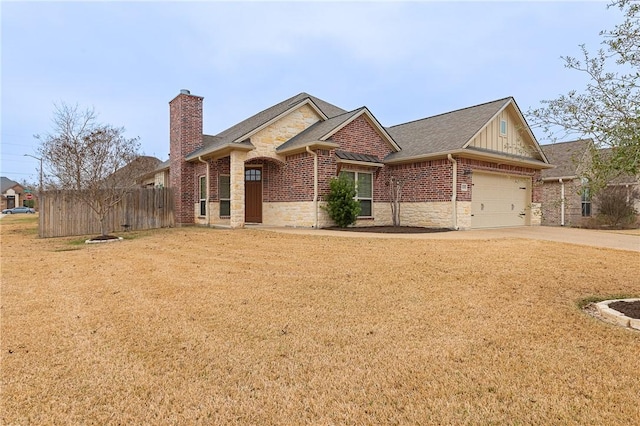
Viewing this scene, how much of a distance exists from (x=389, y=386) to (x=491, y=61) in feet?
48.6

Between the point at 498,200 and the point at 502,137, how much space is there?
2.72 m

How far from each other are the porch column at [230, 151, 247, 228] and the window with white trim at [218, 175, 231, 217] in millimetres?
2111

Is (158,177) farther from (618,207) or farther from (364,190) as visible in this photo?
(618,207)

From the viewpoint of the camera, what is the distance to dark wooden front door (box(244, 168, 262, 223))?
1566 cm

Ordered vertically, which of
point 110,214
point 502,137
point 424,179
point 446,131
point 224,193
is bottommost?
point 110,214

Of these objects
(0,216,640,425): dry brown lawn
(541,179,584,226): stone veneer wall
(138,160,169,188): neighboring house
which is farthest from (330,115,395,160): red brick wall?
(138,160,169,188): neighboring house

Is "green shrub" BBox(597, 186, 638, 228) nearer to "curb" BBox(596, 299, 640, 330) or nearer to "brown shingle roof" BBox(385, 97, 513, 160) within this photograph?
"brown shingle roof" BBox(385, 97, 513, 160)

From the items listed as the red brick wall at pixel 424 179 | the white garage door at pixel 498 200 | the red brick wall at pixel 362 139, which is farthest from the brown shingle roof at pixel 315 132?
the white garage door at pixel 498 200

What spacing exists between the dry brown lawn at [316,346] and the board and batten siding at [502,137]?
8676 mm

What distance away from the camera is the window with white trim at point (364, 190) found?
14.6 metres

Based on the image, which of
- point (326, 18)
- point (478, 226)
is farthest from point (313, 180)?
point (478, 226)

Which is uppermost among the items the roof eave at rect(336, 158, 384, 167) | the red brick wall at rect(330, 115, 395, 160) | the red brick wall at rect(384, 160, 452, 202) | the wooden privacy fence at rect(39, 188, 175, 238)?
the red brick wall at rect(330, 115, 395, 160)

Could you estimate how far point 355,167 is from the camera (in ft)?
48.0

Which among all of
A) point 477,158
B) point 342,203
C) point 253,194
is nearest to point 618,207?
point 477,158
